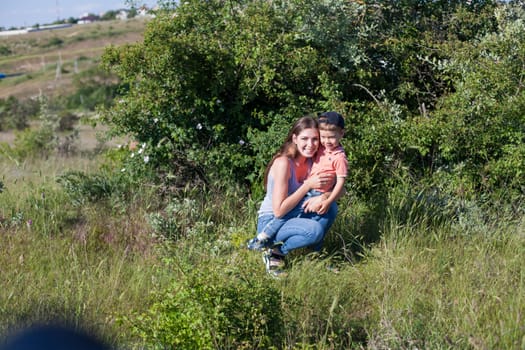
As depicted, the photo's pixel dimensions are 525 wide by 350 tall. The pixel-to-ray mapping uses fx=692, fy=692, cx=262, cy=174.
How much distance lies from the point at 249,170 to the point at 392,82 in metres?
1.77

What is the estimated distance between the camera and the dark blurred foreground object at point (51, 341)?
4.44 ft

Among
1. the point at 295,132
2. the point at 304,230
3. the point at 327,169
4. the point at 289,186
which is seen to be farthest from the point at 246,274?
the point at 295,132

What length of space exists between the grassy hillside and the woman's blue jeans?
34041 mm

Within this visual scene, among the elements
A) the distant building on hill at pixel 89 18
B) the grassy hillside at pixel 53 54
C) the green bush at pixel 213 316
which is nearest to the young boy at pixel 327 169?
the green bush at pixel 213 316

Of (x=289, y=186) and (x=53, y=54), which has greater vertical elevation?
(x=53, y=54)

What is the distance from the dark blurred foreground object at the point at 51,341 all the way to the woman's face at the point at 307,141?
3.62 meters

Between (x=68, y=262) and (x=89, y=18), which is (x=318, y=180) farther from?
(x=89, y=18)

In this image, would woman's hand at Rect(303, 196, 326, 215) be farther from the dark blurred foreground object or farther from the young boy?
the dark blurred foreground object

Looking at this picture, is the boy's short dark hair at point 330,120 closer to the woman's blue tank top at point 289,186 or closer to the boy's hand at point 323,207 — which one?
the woman's blue tank top at point 289,186

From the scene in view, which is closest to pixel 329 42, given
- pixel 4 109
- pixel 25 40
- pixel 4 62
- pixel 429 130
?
pixel 429 130

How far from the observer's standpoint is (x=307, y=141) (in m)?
4.96

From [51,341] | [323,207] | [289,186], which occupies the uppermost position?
[51,341]

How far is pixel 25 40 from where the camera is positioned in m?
69.9

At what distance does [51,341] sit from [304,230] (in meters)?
3.51
